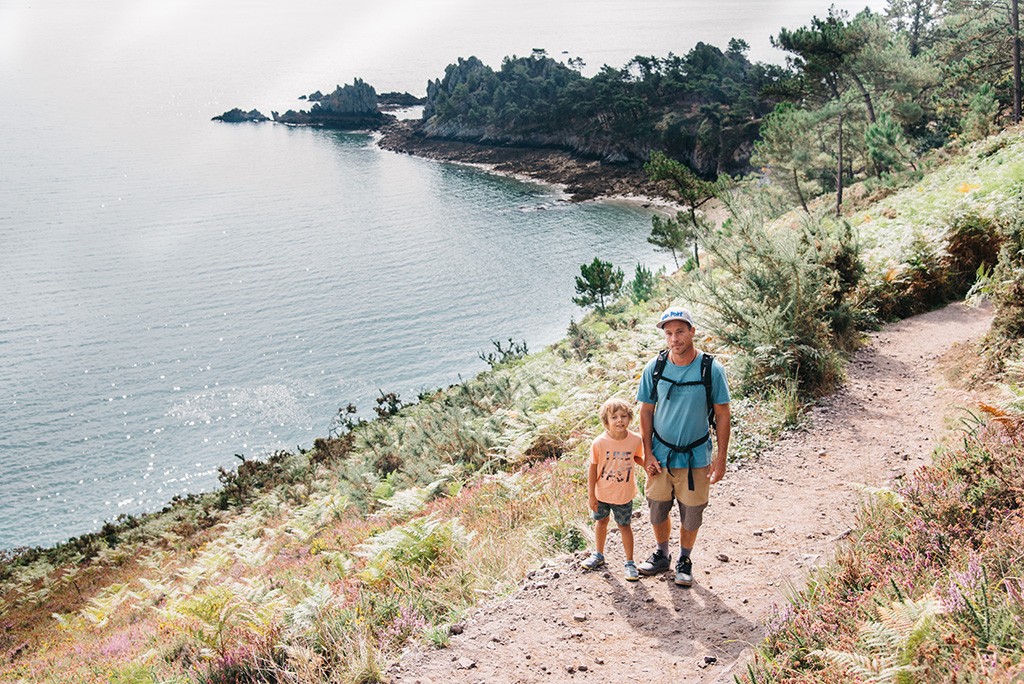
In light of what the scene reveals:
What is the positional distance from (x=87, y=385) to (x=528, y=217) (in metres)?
43.0

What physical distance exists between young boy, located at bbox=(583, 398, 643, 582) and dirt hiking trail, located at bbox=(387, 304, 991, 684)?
1.73 ft

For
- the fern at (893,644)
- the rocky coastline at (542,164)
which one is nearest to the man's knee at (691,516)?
the fern at (893,644)

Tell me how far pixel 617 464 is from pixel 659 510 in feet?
1.76

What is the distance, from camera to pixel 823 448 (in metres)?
8.02

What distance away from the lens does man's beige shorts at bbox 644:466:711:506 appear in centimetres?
564

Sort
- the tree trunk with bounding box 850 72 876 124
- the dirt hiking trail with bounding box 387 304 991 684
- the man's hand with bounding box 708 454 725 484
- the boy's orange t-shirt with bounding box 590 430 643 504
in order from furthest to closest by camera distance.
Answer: the tree trunk with bounding box 850 72 876 124 → the boy's orange t-shirt with bounding box 590 430 643 504 → the man's hand with bounding box 708 454 725 484 → the dirt hiking trail with bounding box 387 304 991 684

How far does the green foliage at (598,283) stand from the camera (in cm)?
3753

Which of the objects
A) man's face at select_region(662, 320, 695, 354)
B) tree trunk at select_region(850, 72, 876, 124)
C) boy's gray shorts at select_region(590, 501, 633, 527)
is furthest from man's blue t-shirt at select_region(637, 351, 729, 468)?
tree trunk at select_region(850, 72, 876, 124)

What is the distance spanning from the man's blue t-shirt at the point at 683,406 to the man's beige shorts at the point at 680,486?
0.09 m

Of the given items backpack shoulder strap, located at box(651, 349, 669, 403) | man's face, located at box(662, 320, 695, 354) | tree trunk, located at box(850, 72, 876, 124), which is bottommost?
backpack shoulder strap, located at box(651, 349, 669, 403)

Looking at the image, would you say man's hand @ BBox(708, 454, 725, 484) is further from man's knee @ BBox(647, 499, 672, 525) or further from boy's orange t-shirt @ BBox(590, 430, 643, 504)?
boy's orange t-shirt @ BBox(590, 430, 643, 504)

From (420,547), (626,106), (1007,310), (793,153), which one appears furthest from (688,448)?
(626,106)

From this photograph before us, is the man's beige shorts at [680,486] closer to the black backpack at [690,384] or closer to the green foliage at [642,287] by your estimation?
the black backpack at [690,384]

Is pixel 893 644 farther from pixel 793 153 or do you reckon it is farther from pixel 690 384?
pixel 793 153
